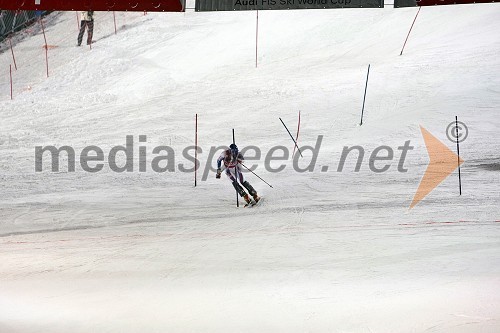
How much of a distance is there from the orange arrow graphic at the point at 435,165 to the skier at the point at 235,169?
2998mm

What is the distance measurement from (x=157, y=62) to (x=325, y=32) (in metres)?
5.30

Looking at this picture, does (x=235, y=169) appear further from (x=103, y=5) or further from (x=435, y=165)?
(x=103, y=5)

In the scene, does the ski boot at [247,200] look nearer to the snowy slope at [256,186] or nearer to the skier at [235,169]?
the skier at [235,169]

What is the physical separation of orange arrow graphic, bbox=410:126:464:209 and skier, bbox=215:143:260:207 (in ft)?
9.84

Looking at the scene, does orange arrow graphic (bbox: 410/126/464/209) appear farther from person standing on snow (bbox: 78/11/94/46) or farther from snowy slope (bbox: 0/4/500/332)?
person standing on snow (bbox: 78/11/94/46)

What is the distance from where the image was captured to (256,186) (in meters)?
15.2

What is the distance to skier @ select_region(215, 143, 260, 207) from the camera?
44.8 feet

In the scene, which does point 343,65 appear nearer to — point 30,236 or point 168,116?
point 168,116

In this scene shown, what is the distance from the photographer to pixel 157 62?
875 inches

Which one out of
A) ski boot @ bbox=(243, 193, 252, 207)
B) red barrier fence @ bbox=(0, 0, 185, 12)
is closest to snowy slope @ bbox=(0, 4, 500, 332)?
ski boot @ bbox=(243, 193, 252, 207)

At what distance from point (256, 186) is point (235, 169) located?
1.54m

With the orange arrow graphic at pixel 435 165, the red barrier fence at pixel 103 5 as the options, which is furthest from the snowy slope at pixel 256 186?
the red barrier fence at pixel 103 5

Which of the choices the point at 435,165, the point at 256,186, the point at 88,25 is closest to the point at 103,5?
the point at 256,186

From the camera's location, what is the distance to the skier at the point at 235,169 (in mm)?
13641
